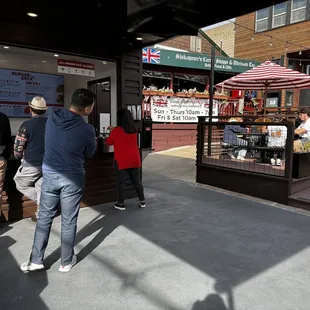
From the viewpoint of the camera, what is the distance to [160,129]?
11805 millimetres

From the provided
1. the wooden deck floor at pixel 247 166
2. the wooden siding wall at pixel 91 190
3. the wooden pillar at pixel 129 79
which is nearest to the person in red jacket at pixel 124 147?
the wooden siding wall at pixel 91 190

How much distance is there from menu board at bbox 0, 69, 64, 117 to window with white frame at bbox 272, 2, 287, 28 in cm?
1197

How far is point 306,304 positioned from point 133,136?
296 cm

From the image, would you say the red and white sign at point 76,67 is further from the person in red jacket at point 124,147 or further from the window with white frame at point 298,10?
the window with white frame at point 298,10

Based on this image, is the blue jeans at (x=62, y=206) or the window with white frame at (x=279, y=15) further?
the window with white frame at (x=279, y=15)

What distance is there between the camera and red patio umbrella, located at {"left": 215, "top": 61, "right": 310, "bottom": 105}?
7.38m

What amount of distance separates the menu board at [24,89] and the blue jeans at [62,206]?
354cm

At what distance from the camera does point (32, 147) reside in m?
3.41

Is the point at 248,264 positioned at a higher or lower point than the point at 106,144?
lower

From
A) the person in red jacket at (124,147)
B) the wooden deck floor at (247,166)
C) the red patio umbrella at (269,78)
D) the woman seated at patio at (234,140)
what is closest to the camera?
the person in red jacket at (124,147)

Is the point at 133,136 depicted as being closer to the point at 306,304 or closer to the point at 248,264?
the point at 248,264

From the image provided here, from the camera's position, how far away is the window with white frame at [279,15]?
13953 millimetres

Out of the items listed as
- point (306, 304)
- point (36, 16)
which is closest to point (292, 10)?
point (36, 16)

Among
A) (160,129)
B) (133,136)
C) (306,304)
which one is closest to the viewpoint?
(306,304)
